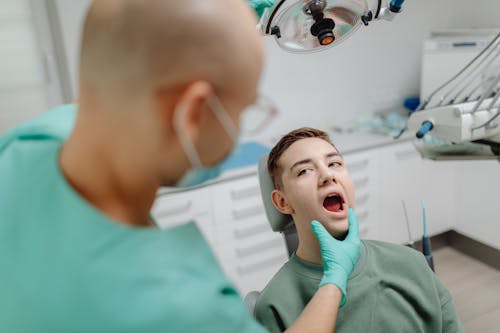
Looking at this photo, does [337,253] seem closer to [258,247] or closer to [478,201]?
[258,247]

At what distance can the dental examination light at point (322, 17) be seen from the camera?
44.1 inches

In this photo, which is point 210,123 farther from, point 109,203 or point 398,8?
point 398,8

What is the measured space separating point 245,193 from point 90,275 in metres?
1.86

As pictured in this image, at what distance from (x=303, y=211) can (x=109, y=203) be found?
806mm

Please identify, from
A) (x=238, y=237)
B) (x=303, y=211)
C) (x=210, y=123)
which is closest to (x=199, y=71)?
(x=210, y=123)

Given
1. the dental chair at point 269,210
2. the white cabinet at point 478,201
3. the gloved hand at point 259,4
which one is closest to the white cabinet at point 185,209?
the dental chair at point 269,210

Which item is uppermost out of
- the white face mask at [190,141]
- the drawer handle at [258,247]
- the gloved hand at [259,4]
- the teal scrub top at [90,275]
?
the gloved hand at [259,4]

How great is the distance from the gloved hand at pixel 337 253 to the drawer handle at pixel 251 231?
1.21m

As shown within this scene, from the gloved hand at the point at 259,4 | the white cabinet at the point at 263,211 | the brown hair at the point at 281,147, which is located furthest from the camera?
the white cabinet at the point at 263,211

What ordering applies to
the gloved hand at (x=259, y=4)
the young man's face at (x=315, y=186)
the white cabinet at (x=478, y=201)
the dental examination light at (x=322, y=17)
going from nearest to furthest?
the dental examination light at (x=322, y=17) < the gloved hand at (x=259, y=4) < the young man's face at (x=315, y=186) < the white cabinet at (x=478, y=201)

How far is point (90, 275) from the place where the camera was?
60cm

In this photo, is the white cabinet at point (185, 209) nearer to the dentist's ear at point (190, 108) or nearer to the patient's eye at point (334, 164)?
the patient's eye at point (334, 164)

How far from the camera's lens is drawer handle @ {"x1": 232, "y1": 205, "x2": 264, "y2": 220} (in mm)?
2459

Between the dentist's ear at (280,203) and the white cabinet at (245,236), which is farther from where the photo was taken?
the white cabinet at (245,236)
